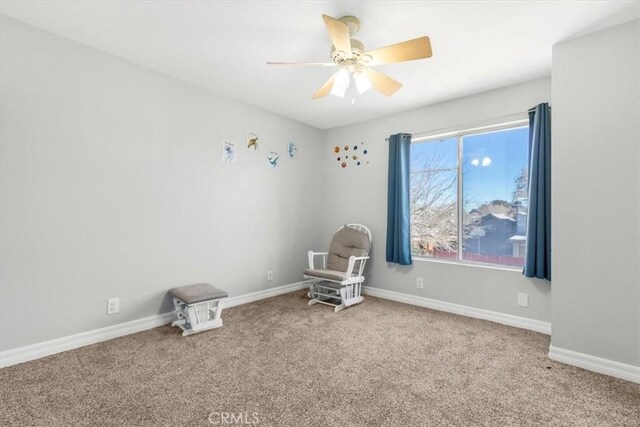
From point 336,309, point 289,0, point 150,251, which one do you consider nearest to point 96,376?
point 150,251

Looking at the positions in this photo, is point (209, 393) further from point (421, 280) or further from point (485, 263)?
point (485, 263)

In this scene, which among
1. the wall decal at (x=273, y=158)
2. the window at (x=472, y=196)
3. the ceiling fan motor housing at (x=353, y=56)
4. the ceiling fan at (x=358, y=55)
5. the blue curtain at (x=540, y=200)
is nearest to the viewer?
the ceiling fan at (x=358, y=55)

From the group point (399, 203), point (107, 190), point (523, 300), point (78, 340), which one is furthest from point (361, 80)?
point (78, 340)

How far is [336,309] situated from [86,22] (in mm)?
3326

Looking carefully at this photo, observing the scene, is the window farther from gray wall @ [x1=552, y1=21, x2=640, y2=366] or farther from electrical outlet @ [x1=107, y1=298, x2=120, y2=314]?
electrical outlet @ [x1=107, y1=298, x2=120, y2=314]

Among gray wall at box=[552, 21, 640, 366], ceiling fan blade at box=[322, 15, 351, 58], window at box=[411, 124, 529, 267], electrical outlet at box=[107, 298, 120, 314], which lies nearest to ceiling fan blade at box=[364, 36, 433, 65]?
ceiling fan blade at box=[322, 15, 351, 58]

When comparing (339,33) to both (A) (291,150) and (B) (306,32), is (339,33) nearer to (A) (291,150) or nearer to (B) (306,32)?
(B) (306,32)

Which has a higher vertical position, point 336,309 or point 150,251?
point 150,251

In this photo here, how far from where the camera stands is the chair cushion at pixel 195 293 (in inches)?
106

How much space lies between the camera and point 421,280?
12.3ft

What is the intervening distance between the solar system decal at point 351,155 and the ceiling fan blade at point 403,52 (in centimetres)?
219

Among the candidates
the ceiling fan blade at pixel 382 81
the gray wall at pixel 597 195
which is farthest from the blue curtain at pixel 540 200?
the ceiling fan blade at pixel 382 81

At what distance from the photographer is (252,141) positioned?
3822mm

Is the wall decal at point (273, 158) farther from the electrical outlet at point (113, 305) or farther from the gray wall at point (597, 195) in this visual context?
the gray wall at point (597, 195)
